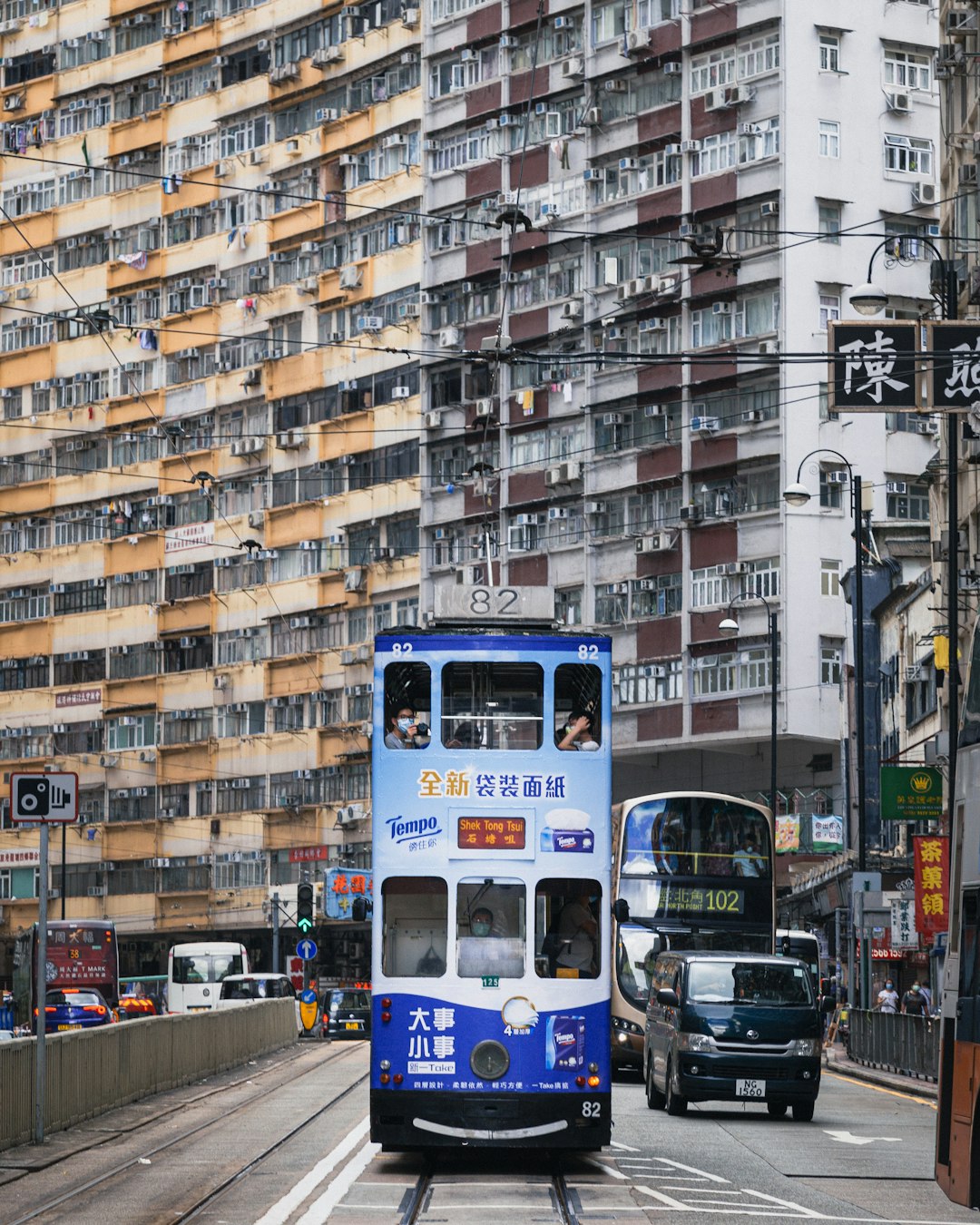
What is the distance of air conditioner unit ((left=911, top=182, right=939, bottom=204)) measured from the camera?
64.4 meters

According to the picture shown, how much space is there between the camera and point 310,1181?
59.5ft

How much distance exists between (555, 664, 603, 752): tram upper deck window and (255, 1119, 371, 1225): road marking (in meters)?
3.76

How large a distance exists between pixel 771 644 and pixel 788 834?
6.31 meters

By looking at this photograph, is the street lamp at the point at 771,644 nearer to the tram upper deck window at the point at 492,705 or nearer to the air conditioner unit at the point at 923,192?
the air conditioner unit at the point at 923,192

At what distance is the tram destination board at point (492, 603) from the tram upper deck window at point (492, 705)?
1213mm

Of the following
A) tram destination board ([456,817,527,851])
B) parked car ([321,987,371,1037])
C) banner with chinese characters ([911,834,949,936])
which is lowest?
parked car ([321,987,371,1037])

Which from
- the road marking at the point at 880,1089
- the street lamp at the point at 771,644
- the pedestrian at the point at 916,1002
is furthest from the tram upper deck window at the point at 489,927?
the street lamp at the point at 771,644

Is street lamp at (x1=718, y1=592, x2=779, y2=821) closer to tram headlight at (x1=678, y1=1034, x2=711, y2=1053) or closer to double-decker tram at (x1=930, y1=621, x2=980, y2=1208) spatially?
tram headlight at (x1=678, y1=1034, x2=711, y2=1053)

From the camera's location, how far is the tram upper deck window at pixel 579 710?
63.1 feet

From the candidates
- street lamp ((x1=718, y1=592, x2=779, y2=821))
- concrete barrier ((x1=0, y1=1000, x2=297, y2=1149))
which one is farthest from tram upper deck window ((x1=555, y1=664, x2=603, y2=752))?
street lamp ((x1=718, y1=592, x2=779, y2=821))

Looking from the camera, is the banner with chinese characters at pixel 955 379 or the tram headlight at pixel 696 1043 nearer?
the banner with chinese characters at pixel 955 379

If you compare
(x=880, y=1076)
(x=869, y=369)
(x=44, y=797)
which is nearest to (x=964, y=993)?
(x=44, y=797)

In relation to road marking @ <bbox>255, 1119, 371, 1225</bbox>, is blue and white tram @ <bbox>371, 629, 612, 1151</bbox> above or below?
above

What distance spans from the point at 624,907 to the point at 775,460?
4174 cm
